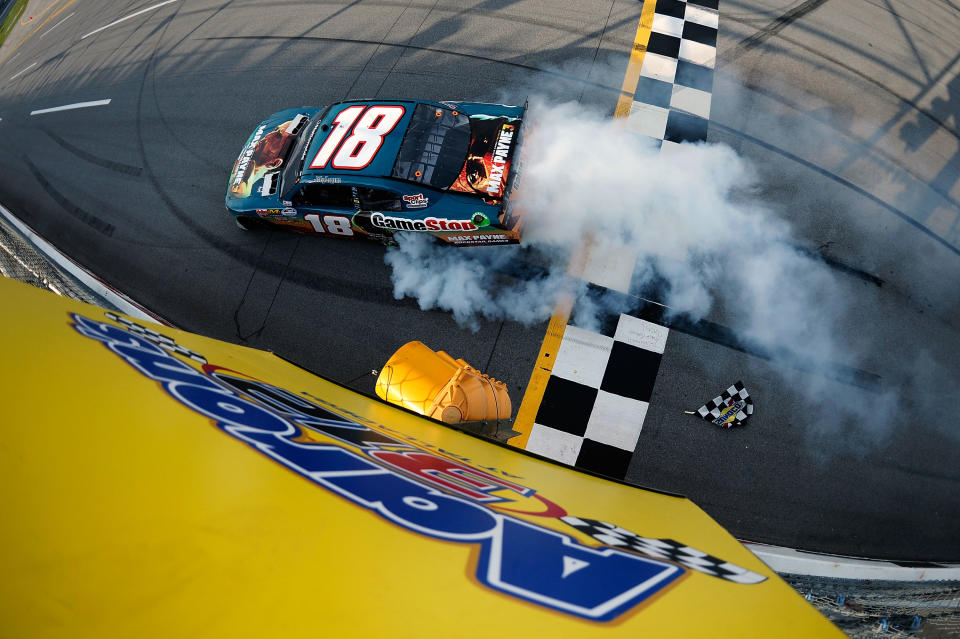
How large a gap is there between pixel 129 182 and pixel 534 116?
232 inches

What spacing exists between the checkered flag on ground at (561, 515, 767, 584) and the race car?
295cm

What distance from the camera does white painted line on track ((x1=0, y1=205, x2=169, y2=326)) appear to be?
17.9 ft

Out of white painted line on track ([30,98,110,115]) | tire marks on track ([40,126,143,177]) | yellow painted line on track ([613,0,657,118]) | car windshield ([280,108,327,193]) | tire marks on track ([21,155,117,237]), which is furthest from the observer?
white painted line on track ([30,98,110,115])

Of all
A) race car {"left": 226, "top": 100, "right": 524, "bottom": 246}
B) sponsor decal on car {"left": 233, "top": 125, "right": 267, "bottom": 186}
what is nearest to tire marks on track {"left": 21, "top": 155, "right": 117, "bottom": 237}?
sponsor decal on car {"left": 233, "top": 125, "right": 267, "bottom": 186}

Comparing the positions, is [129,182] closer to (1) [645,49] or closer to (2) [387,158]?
(2) [387,158]

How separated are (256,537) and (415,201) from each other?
143 inches

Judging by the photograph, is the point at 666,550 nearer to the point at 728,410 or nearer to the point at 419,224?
the point at 728,410

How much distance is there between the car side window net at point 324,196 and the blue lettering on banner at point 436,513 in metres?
2.84

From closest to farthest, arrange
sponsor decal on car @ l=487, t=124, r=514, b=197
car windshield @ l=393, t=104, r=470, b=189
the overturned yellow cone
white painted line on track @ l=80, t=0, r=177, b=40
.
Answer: the overturned yellow cone, sponsor decal on car @ l=487, t=124, r=514, b=197, car windshield @ l=393, t=104, r=470, b=189, white painted line on track @ l=80, t=0, r=177, b=40

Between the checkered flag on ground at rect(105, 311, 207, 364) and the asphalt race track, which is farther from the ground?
the asphalt race track

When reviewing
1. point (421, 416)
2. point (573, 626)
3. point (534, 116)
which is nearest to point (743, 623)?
point (573, 626)

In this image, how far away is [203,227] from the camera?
5.86m

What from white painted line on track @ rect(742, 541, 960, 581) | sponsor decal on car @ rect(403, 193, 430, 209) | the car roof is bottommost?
white painted line on track @ rect(742, 541, 960, 581)

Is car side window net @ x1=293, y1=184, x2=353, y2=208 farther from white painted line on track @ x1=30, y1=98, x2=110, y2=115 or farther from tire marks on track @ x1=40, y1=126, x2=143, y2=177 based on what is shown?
white painted line on track @ x1=30, y1=98, x2=110, y2=115
